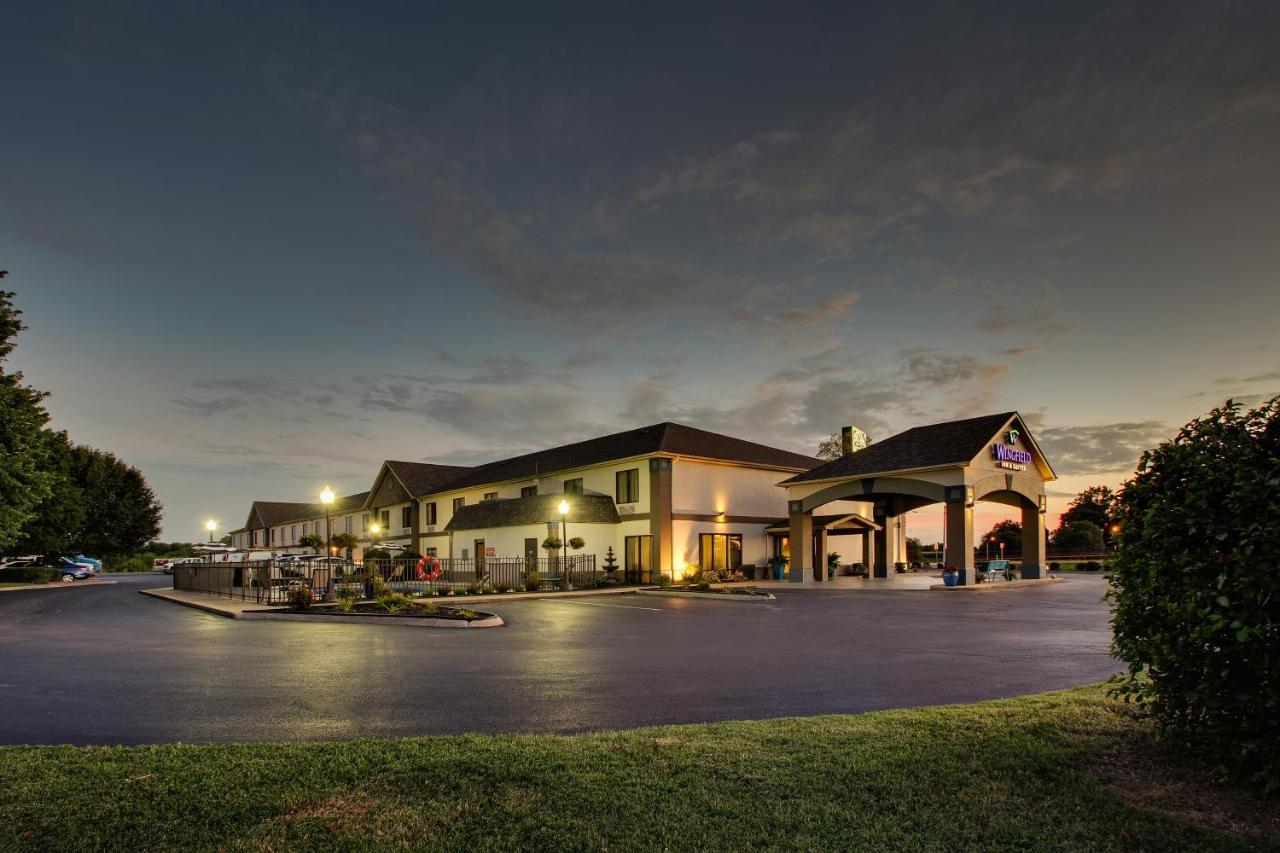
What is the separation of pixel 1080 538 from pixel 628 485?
47.2 m

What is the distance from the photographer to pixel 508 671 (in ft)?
38.5

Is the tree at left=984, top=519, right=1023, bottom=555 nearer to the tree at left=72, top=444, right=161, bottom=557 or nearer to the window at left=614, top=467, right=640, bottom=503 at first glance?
the window at left=614, top=467, right=640, bottom=503

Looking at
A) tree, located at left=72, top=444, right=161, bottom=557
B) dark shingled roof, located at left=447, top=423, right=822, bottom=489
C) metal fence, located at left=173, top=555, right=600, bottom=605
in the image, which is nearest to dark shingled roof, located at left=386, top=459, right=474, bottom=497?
dark shingled roof, located at left=447, top=423, right=822, bottom=489

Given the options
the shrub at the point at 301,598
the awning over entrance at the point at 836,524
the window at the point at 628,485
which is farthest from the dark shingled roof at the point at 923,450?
the shrub at the point at 301,598

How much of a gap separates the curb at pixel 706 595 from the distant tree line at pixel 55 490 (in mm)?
27937

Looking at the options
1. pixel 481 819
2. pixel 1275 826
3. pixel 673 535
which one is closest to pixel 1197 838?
pixel 1275 826

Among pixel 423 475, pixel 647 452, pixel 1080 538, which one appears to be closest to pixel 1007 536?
pixel 1080 538

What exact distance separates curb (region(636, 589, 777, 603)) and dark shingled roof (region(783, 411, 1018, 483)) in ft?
32.8

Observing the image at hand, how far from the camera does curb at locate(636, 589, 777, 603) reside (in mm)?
28812

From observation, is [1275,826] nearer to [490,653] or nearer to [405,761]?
[405,761]

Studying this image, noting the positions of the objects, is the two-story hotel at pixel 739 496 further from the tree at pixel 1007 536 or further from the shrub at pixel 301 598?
the tree at pixel 1007 536

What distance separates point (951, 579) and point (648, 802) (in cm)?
3122

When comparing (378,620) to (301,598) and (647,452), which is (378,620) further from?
(647,452)

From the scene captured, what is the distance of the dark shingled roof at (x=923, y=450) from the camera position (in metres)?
34.8
